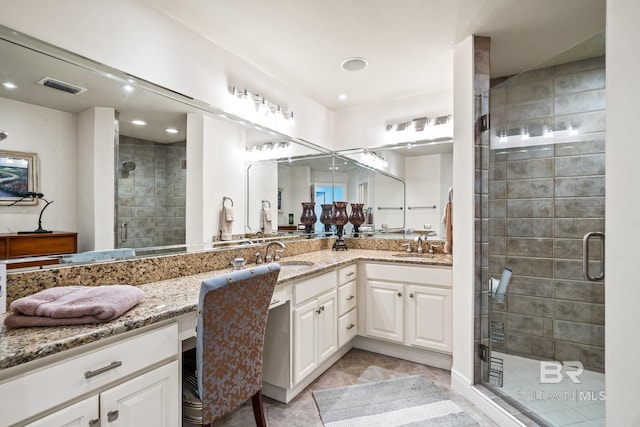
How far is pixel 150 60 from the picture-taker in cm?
174

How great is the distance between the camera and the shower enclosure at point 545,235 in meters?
2.06

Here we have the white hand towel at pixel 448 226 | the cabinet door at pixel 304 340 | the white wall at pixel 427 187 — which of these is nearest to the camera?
the cabinet door at pixel 304 340

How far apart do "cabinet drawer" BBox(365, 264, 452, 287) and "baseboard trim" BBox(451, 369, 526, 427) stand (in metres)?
0.64

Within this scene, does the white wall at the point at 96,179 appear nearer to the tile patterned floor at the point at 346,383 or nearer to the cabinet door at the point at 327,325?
the tile patterned floor at the point at 346,383

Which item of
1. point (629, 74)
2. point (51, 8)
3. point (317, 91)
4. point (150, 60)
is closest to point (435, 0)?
point (629, 74)

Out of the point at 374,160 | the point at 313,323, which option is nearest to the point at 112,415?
the point at 313,323

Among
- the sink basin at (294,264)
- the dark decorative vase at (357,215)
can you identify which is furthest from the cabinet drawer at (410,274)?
the dark decorative vase at (357,215)

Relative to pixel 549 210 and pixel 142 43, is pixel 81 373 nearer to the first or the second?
pixel 142 43

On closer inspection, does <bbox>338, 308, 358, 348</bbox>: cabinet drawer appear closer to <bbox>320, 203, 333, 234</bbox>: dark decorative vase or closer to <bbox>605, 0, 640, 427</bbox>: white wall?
<bbox>320, 203, 333, 234</bbox>: dark decorative vase

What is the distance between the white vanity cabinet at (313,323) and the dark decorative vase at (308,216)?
0.89 meters

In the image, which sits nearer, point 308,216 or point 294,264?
point 294,264

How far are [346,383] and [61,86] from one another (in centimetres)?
242

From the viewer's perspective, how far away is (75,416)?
3.01 ft

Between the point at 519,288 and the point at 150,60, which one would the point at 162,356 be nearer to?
the point at 150,60
